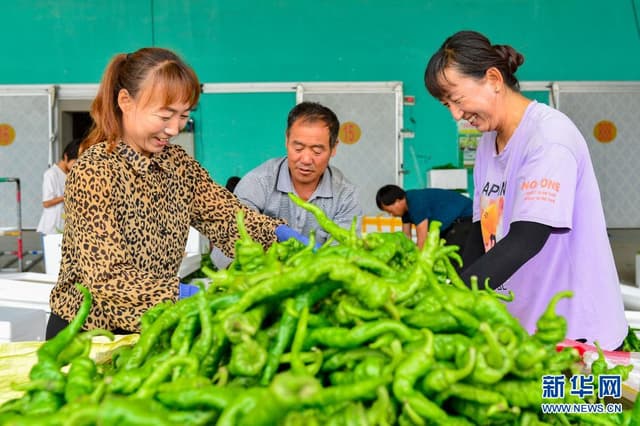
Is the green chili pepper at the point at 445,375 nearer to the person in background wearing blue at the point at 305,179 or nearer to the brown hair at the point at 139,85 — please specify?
the brown hair at the point at 139,85

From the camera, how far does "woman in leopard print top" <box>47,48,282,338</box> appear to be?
72.6 inches

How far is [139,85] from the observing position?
1.96 metres

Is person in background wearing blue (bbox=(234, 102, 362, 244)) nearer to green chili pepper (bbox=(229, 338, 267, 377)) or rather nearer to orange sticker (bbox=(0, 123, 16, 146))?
green chili pepper (bbox=(229, 338, 267, 377))

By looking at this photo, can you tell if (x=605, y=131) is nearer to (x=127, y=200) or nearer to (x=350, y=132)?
(x=350, y=132)

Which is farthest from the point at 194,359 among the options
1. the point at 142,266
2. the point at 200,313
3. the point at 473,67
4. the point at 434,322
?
the point at 473,67

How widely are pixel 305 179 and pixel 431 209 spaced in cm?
293

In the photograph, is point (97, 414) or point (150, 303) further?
point (150, 303)

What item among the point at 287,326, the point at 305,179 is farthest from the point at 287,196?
the point at 287,326

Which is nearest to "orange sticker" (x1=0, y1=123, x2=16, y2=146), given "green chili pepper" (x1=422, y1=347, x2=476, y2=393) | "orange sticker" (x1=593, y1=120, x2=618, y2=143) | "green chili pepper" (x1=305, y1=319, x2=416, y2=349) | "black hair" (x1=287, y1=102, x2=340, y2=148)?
"black hair" (x1=287, y1=102, x2=340, y2=148)

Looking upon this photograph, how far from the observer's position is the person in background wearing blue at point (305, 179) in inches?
113

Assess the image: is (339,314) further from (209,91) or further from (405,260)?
(209,91)

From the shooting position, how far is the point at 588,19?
8.64m

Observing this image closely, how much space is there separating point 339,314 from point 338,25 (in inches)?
317

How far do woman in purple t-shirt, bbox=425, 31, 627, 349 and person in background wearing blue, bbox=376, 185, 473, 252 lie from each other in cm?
337
